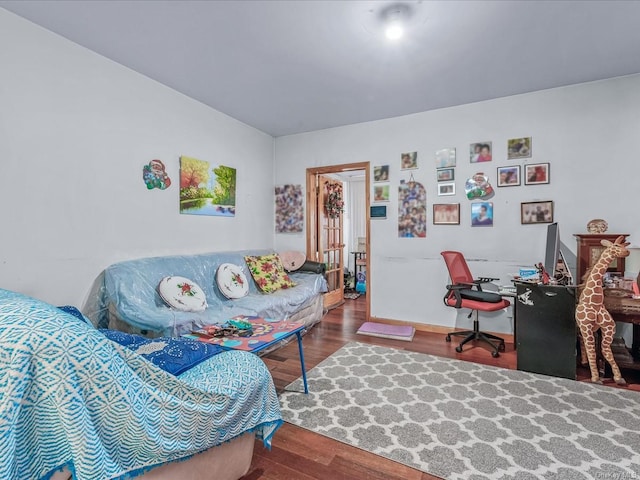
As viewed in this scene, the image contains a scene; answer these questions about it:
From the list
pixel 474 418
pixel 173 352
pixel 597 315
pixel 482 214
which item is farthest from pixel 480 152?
pixel 173 352

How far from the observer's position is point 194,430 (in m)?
1.12

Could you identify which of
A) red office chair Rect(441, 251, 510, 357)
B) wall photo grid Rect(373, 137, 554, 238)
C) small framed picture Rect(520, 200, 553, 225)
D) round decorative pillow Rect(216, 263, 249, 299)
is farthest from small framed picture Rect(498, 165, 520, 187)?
round decorative pillow Rect(216, 263, 249, 299)

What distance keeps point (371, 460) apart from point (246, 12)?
2.80 meters

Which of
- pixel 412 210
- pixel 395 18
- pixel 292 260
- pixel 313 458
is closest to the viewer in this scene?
pixel 313 458

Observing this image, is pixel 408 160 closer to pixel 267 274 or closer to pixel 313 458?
pixel 267 274

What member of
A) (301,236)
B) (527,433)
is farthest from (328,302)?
(527,433)

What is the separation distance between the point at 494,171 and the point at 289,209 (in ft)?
9.02

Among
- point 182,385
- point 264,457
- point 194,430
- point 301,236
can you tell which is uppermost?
point 301,236

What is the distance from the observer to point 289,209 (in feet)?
15.6

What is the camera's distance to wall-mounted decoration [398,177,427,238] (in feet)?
12.7

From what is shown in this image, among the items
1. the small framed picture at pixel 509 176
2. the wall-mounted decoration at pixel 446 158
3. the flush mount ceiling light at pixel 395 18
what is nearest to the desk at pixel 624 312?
the small framed picture at pixel 509 176

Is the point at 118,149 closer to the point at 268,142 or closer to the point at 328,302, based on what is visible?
the point at 268,142

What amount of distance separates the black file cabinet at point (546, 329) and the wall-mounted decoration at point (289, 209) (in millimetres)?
2954

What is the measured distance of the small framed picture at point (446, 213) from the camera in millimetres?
3674
